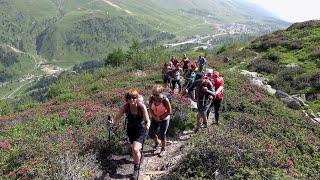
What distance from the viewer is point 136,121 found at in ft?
36.6

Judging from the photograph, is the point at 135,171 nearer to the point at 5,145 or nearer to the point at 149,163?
the point at 149,163

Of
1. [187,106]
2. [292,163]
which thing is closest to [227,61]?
[187,106]

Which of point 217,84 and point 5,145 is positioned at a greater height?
point 217,84

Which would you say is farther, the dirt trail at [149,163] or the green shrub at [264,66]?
the green shrub at [264,66]

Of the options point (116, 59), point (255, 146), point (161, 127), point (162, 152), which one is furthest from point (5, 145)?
point (116, 59)

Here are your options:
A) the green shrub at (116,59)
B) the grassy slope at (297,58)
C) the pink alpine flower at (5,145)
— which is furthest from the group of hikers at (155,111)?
the green shrub at (116,59)

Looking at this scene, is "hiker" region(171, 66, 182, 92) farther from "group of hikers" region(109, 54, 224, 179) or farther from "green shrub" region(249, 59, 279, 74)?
"green shrub" region(249, 59, 279, 74)

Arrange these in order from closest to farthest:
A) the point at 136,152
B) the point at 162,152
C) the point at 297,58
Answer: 1. the point at 136,152
2. the point at 162,152
3. the point at 297,58

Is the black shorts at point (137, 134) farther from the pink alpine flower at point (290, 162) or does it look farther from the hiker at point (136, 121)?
the pink alpine flower at point (290, 162)

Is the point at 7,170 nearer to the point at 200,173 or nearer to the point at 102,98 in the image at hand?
the point at 200,173

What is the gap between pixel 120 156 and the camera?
44.0ft

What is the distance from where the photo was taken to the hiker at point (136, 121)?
10988mm

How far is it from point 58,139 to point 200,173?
19.5ft

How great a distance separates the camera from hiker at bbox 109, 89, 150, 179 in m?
11.0
